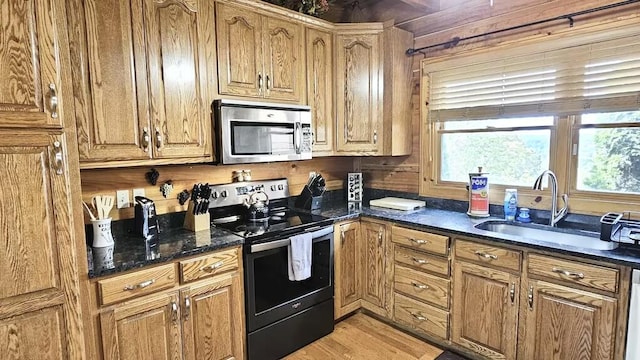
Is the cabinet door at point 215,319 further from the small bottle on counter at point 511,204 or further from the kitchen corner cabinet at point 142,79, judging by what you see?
the small bottle on counter at point 511,204

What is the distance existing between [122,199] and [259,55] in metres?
1.25

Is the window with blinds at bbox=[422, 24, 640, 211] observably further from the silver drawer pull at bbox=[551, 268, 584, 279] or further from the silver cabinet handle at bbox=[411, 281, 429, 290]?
the silver cabinet handle at bbox=[411, 281, 429, 290]

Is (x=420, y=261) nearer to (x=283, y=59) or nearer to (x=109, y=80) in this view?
(x=283, y=59)

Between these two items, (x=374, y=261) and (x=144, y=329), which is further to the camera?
A: (x=374, y=261)

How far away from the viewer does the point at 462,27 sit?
8.68 feet

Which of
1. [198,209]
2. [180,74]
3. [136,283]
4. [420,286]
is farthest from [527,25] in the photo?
[136,283]

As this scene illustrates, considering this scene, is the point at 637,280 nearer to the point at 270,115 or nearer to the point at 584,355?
the point at 584,355

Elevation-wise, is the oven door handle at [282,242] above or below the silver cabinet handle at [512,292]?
above

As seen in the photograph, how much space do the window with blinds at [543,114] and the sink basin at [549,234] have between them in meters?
0.25

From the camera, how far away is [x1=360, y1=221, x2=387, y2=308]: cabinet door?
2.67 m

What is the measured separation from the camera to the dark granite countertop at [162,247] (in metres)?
1.66

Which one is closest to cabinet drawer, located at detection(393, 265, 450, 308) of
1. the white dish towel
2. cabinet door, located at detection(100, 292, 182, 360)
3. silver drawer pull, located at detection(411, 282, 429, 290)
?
silver drawer pull, located at detection(411, 282, 429, 290)

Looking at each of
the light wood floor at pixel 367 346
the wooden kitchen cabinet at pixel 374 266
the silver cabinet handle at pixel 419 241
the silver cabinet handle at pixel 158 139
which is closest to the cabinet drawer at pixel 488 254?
the silver cabinet handle at pixel 419 241

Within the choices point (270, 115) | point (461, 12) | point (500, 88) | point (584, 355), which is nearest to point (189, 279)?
point (270, 115)
